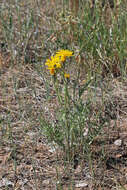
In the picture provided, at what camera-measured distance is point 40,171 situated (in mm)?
2586

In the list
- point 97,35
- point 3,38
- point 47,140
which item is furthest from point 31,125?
point 3,38

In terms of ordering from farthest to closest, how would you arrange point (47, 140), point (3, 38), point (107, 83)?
1. point (3, 38)
2. point (107, 83)
3. point (47, 140)

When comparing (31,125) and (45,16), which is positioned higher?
(45,16)

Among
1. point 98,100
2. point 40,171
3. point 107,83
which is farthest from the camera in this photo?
point 107,83

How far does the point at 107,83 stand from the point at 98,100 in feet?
0.87

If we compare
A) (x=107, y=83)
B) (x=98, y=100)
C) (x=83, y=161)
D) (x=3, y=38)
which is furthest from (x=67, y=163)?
(x=3, y=38)

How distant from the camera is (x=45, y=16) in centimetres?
412

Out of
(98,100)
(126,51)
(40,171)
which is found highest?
(126,51)

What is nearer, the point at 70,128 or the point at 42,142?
the point at 70,128

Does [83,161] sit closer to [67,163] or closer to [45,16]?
[67,163]

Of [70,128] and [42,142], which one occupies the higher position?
[70,128]

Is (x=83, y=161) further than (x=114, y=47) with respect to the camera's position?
No

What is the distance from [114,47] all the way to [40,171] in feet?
4.80

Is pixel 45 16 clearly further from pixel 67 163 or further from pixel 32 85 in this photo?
pixel 67 163
